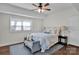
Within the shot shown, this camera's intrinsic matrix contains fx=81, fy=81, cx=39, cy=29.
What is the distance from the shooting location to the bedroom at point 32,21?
1260mm

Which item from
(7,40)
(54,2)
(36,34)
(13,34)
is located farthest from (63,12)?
(7,40)

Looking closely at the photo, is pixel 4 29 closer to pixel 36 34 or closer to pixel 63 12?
pixel 36 34

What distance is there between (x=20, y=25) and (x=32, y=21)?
0.68ft

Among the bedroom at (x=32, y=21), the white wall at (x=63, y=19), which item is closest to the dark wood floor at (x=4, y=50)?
the bedroom at (x=32, y=21)

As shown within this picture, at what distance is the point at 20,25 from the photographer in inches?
51.9

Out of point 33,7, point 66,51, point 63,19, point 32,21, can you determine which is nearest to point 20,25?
point 32,21

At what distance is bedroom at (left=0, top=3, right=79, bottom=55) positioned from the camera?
1.26 m

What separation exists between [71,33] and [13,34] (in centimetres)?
95

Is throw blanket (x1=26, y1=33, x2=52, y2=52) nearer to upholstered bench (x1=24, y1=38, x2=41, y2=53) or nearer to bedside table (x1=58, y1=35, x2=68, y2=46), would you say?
upholstered bench (x1=24, y1=38, x2=41, y2=53)

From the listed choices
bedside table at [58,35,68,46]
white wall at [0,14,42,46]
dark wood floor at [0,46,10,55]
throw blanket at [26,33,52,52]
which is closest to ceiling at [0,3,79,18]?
white wall at [0,14,42,46]

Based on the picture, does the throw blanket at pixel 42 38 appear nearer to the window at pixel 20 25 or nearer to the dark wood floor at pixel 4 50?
the window at pixel 20 25

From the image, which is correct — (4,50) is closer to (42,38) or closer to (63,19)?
(42,38)

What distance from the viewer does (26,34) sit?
1336mm
